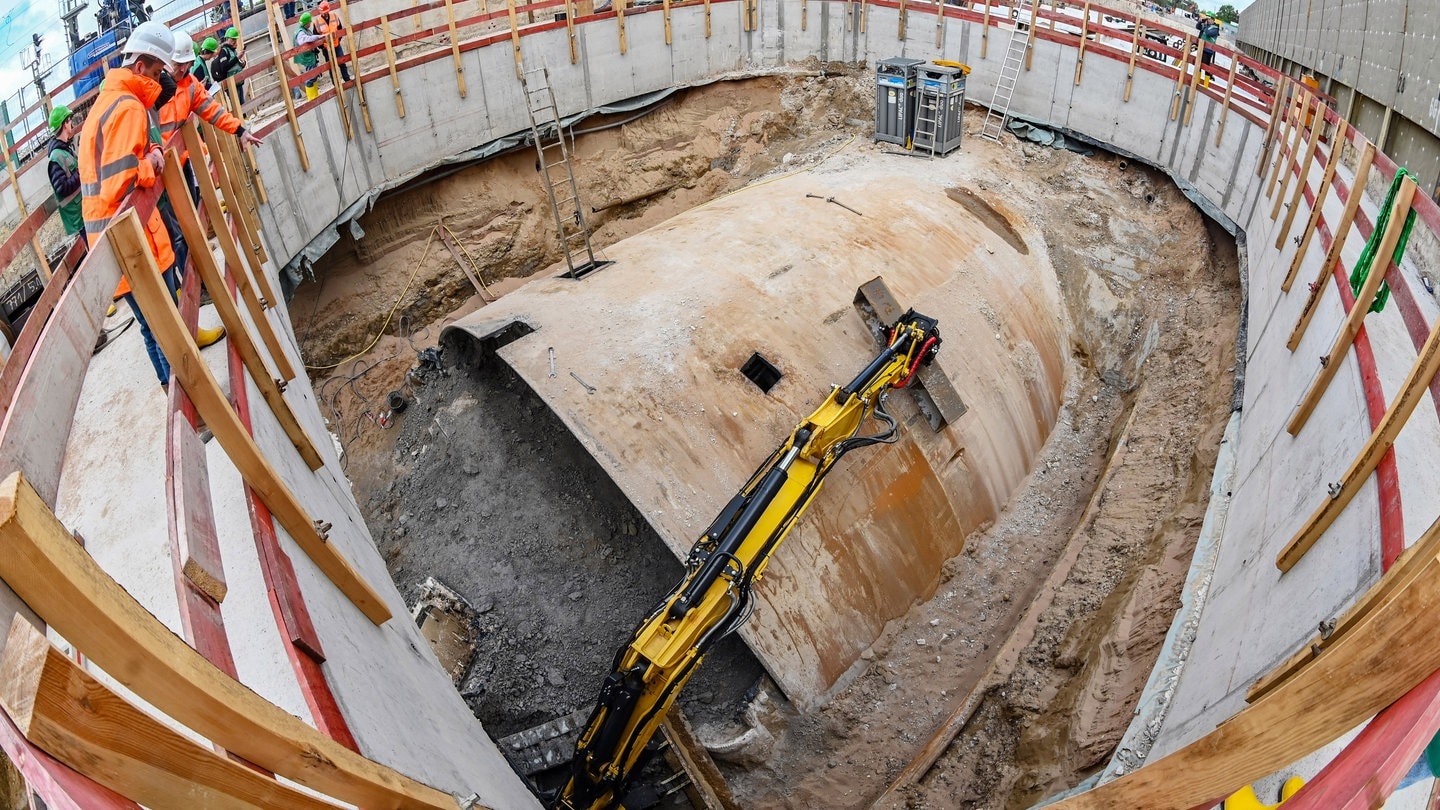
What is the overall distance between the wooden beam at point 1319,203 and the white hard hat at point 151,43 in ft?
32.4

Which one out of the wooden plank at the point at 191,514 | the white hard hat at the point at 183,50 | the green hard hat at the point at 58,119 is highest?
the white hard hat at the point at 183,50

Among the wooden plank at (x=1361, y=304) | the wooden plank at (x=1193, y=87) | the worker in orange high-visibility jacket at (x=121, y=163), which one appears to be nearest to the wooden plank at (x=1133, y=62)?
the wooden plank at (x=1193, y=87)

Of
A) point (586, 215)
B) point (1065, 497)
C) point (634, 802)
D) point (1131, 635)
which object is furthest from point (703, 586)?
point (586, 215)

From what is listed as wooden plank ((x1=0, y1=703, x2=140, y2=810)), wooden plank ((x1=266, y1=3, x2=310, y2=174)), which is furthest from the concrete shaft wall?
wooden plank ((x1=266, y1=3, x2=310, y2=174))

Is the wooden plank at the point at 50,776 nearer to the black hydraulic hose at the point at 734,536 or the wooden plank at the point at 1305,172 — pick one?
the black hydraulic hose at the point at 734,536

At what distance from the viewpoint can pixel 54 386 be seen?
2924 millimetres

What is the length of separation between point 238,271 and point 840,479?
17.5 feet

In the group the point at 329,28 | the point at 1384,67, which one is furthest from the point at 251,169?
the point at 1384,67

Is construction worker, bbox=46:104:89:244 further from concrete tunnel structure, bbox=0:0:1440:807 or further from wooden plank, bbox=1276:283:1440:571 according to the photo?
wooden plank, bbox=1276:283:1440:571

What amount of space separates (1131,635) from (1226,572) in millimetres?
974

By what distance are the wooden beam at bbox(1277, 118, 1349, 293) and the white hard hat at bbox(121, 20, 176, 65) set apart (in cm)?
986

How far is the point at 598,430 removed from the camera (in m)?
7.51

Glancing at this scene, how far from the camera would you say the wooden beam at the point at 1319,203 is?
8242 millimetres

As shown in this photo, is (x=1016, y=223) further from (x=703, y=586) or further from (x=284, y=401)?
(x=284, y=401)
